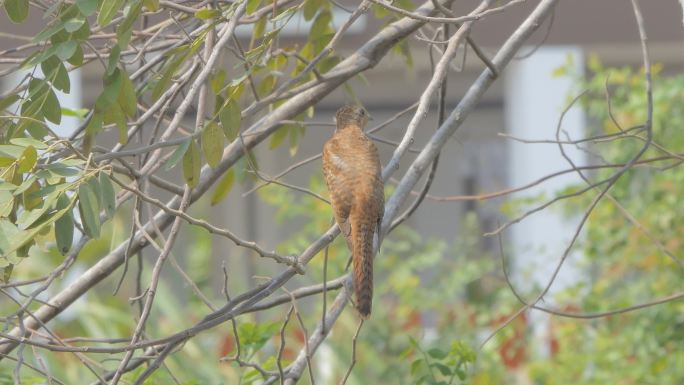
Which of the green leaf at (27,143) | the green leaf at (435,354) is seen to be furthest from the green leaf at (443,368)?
the green leaf at (27,143)

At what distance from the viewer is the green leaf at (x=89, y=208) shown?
2166 mm

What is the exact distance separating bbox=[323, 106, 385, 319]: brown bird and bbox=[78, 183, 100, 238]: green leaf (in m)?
0.64

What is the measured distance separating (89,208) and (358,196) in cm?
93

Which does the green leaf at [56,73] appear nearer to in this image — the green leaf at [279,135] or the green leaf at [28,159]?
the green leaf at [28,159]

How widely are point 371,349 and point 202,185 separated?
3445mm

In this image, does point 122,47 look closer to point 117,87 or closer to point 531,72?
point 117,87

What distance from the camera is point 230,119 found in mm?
2486

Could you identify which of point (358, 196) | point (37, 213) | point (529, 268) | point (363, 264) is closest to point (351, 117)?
point (358, 196)

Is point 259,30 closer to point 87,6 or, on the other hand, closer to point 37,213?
point 87,6

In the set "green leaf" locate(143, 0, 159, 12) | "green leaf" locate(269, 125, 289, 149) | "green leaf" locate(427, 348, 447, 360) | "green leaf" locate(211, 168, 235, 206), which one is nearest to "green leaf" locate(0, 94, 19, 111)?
"green leaf" locate(143, 0, 159, 12)

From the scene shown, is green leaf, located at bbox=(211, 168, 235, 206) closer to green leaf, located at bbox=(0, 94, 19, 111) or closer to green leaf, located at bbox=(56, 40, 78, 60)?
green leaf, located at bbox=(0, 94, 19, 111)

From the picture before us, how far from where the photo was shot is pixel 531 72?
1038 centimetres

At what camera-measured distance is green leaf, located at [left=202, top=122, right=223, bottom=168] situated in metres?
2.48

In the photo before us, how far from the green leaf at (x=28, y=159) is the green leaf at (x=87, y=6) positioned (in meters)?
0.30
